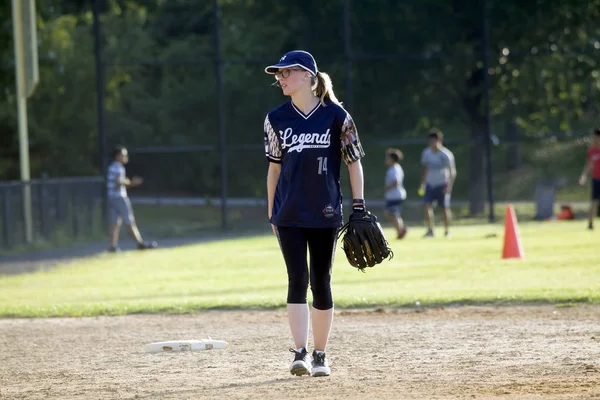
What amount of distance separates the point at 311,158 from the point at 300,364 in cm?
131

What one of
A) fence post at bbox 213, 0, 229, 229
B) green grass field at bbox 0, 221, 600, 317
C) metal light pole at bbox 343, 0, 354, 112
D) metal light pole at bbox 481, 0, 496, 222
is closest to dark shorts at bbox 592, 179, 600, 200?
green grass field at bbox 0, 221, 600, 317

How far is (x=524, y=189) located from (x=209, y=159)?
10286 mm

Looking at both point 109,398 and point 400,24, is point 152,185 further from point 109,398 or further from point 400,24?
point 109,398

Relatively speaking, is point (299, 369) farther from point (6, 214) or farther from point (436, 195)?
point (6, 214)

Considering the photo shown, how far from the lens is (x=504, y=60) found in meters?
29.4

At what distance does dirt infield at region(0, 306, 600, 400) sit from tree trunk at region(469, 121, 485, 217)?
58.3 ft

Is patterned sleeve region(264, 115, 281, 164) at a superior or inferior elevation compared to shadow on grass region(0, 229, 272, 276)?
superior

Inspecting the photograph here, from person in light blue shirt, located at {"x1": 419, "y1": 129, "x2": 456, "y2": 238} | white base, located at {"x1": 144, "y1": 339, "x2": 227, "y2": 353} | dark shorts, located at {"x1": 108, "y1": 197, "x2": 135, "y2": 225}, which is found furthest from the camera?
person in light blue shirt, located at {"x1": 419, "y1": 129, "x2": 456, "y2": 238}

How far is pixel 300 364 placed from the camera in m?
7.23

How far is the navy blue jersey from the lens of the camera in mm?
7227

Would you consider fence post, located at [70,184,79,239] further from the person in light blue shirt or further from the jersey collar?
the jersey collar

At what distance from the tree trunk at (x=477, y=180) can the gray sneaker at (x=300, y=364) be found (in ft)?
70.3

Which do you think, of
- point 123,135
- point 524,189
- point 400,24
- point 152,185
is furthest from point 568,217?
point 123,135

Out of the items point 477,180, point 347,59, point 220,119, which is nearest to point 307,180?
point 220,119
